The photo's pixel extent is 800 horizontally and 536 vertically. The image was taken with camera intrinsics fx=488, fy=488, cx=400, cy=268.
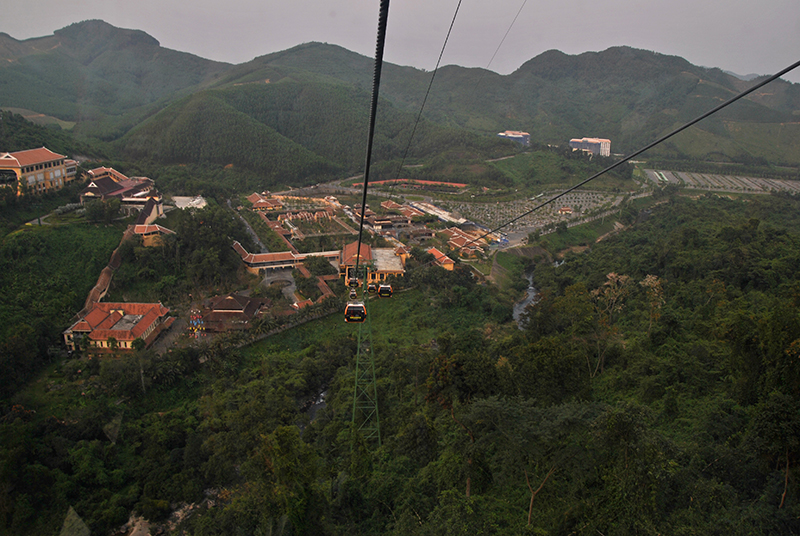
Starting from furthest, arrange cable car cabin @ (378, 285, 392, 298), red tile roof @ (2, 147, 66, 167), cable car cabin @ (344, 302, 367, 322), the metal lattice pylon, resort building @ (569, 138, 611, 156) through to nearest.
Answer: resort building @ (569, 138, 611, 156) < red tile roof @ (2, 147, 66, 167) < cable car cabin @ (378, 285, 392, 298) < the metal lattice pylon < cable car cabin @ (344, 302, 367, 322)

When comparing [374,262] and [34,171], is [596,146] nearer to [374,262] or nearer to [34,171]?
[374,262]

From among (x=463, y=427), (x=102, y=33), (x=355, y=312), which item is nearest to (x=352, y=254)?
(x=355, y=312)

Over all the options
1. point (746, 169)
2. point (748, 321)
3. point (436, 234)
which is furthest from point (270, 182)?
point (746, 169)

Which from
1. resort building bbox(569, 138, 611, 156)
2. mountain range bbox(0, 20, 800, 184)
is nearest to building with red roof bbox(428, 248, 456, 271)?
mountain range bbox(0, 20, 800, 184)

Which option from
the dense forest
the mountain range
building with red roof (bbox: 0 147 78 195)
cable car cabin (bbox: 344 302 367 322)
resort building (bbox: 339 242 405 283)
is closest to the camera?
the dense forest

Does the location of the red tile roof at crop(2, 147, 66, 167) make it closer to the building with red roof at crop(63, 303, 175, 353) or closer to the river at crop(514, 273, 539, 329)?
the building with red roof at crop(63, 303, 175, 353)
